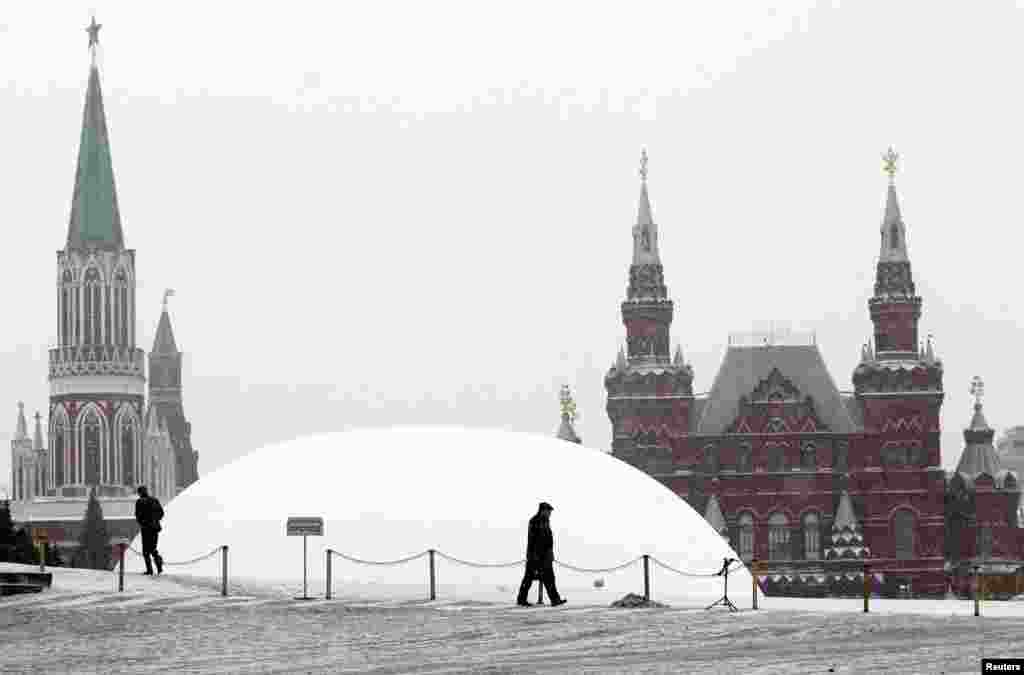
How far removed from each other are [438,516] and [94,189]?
11691cm

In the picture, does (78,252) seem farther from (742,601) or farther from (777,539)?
(742,601)

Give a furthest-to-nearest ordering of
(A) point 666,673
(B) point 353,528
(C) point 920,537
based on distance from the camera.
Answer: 1. (C) point 920,537
2. (B) point 353,528
3. (A) point 666,673

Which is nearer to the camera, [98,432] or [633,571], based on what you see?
[633,571]

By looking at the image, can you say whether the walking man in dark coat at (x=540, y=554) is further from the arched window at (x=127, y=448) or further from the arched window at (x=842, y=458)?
the arched window at (x=127, y=448)

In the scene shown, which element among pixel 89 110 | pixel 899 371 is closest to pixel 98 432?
pixel 89 110

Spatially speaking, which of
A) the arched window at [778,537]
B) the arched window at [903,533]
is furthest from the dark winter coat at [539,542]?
the arched window at [903,533]

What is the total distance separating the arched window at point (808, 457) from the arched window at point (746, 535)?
468 cm

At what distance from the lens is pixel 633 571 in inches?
2640

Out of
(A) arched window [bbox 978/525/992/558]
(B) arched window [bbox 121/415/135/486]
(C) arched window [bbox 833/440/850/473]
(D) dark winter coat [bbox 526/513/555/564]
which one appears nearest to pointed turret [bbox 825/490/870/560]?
(C) arched window [bbox 833/440/850/473]

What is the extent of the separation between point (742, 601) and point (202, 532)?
14.8 metres

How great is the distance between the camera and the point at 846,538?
154500mm

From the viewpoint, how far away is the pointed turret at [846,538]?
505 feet

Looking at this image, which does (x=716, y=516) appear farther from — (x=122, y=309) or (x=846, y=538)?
(x=122, y=309)

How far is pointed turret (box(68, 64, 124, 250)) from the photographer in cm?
17675
